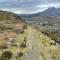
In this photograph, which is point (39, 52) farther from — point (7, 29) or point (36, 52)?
point (7, 29)

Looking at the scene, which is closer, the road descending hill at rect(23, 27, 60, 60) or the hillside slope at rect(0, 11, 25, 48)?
the road descending hill at rect(23, 27, 60, 60)

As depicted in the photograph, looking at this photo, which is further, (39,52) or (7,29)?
(7,29)

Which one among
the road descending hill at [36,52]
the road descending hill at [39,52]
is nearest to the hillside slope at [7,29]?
the road descending hill at [36,52]

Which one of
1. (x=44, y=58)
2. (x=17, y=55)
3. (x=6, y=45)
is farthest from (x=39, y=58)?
(x=6, y=45)

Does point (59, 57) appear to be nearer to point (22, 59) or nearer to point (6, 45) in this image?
point (22, 59)

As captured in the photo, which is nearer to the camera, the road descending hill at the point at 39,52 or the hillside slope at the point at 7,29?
the road descending hill at the point at 39,52

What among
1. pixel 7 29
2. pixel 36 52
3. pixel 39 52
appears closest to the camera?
pixel 36 52

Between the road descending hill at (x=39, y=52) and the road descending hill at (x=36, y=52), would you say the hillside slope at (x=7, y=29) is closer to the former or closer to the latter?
the road descending hill at (x=36, y=52)

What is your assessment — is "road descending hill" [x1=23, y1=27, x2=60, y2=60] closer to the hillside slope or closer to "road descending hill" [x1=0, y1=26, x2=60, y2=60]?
"road descending hill" [x1=0, y1=26, x2=60, y2=60]

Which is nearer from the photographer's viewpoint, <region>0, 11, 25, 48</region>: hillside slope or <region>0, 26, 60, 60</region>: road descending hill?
<region>0, 26, 60, 60</region>: road descending hill

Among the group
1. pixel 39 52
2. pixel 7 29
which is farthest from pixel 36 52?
pixel 7 29

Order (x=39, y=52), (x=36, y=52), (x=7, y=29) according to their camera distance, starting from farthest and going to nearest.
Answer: (x=7, y=29) < (x=39, y=52) < (x=36, y=52)

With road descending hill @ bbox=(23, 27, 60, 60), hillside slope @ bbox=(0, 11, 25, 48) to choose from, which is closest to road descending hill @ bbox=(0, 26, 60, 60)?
road descending hill @ bbox=(23, 27, 60, 60)

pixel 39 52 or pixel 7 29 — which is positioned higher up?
pixel 39 52
